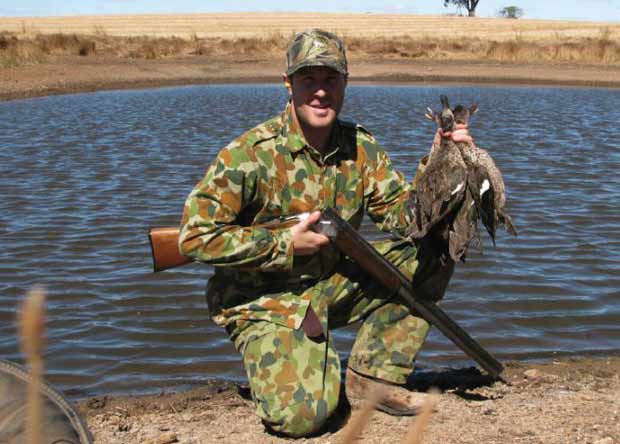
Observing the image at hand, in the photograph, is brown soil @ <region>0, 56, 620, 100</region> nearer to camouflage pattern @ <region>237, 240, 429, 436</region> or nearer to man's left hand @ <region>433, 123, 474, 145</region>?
camouflage pattern @ <region>237, 240, 429, 436</region>

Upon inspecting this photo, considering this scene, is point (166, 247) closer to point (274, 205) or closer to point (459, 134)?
point (274, 205)

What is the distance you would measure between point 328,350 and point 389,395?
418mm

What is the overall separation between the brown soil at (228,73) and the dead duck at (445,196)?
1937 centimetres

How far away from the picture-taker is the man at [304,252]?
4062mm

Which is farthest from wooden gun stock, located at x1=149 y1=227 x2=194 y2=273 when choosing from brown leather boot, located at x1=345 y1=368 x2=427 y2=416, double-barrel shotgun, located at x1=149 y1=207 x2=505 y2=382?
brown leather boot, located at x1=345 y1=368 x2=427 y2=416

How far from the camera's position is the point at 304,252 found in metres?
4.17

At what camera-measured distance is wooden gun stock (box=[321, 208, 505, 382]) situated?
4141 millimetres

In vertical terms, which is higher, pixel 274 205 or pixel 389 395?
pixel 274 205

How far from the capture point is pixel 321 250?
173 inches

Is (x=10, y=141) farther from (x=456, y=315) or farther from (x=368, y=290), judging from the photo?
(x=368, y=290)

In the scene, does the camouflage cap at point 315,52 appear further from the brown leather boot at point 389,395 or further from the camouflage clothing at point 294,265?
the brown leather boot at point 389,395

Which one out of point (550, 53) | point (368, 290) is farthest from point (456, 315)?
point (550, 53)

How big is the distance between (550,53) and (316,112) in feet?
102

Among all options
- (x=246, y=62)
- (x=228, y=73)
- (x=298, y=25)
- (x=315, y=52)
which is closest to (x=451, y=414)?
(x=315, y=52)
